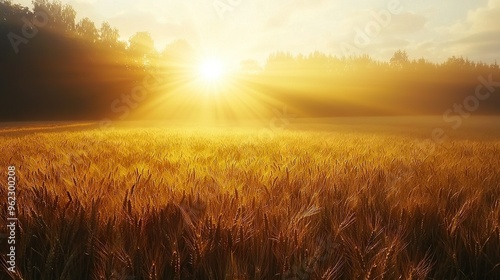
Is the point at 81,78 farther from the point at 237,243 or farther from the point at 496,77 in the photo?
the point at 496,77

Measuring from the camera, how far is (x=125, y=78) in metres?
39.6

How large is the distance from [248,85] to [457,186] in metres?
47.7

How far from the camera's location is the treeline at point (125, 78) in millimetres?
35812

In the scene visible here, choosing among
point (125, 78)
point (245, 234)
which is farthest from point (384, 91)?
point (245, 234)

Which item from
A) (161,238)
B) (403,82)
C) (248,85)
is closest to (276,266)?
(161,238)

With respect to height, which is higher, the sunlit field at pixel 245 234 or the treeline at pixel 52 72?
the treeline at pixel 52 72

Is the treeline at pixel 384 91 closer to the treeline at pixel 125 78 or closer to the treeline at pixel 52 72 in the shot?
the treeline at pixel 125 78

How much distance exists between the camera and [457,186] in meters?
1.73
